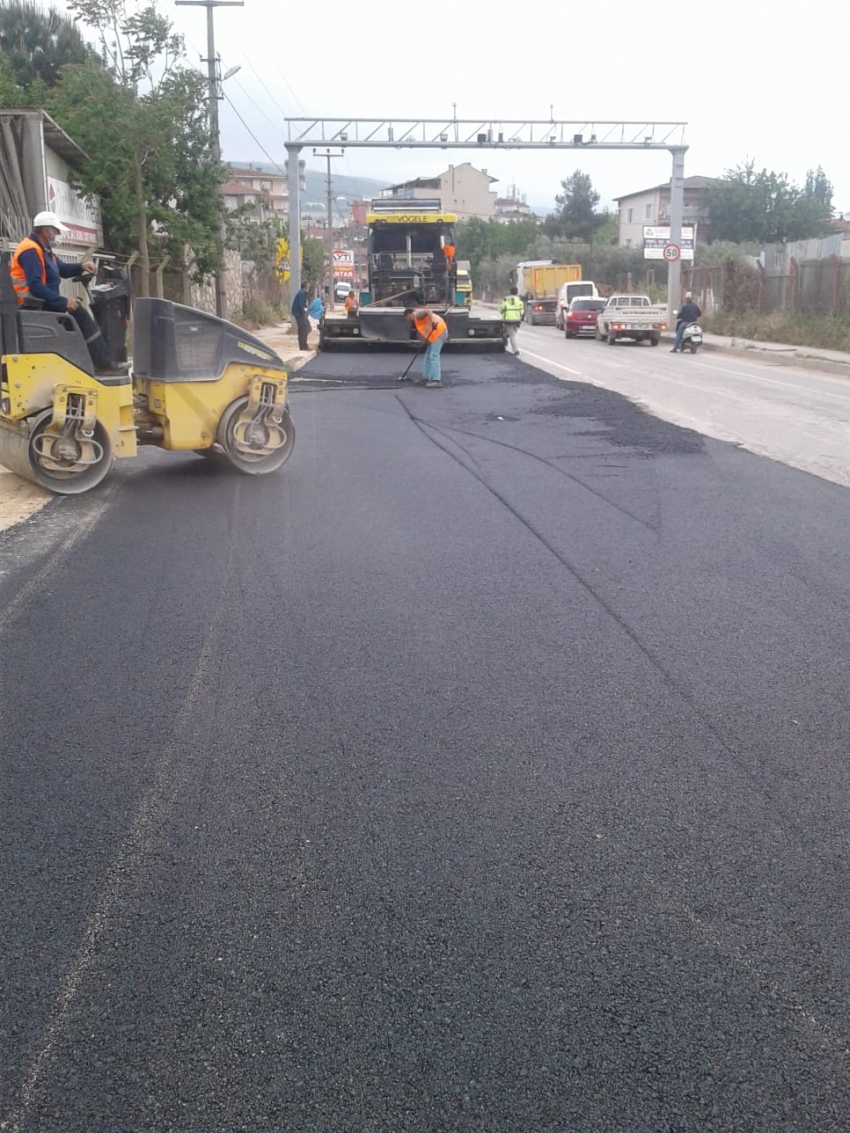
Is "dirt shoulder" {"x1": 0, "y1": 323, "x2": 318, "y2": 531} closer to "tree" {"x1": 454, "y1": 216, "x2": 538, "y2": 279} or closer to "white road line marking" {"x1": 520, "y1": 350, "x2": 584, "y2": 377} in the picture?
"white road line marking" {"x1": 520, "y1": 350, "x2": 584, "y2": 377}

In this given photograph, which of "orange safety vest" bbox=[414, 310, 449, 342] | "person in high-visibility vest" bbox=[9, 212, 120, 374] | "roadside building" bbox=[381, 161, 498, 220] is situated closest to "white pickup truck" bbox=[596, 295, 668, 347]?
"orange safety vest" bbox=[414, 310, 449, 342]

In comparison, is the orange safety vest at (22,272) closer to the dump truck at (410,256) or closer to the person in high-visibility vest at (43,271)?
the person in high-visibility vest at (43,271)

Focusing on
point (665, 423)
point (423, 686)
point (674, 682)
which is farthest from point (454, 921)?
point (665, 423)

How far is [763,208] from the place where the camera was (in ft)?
240

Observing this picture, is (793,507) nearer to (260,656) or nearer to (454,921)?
(260,656)

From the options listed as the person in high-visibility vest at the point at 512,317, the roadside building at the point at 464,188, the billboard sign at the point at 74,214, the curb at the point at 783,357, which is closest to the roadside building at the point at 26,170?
the billboard sign at the point at 74,214

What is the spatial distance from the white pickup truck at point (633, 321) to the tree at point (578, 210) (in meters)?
65.5

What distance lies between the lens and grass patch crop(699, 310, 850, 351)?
30.7 meters

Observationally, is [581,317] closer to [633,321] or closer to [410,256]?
[633,321]

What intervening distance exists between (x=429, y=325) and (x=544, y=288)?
3775 centimetres

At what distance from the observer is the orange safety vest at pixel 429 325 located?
59.3 feet

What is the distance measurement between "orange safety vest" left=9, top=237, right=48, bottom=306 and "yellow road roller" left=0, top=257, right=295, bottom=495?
207 millimetres

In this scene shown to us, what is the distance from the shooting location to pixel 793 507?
9.30m

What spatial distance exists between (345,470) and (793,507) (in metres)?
4.35
